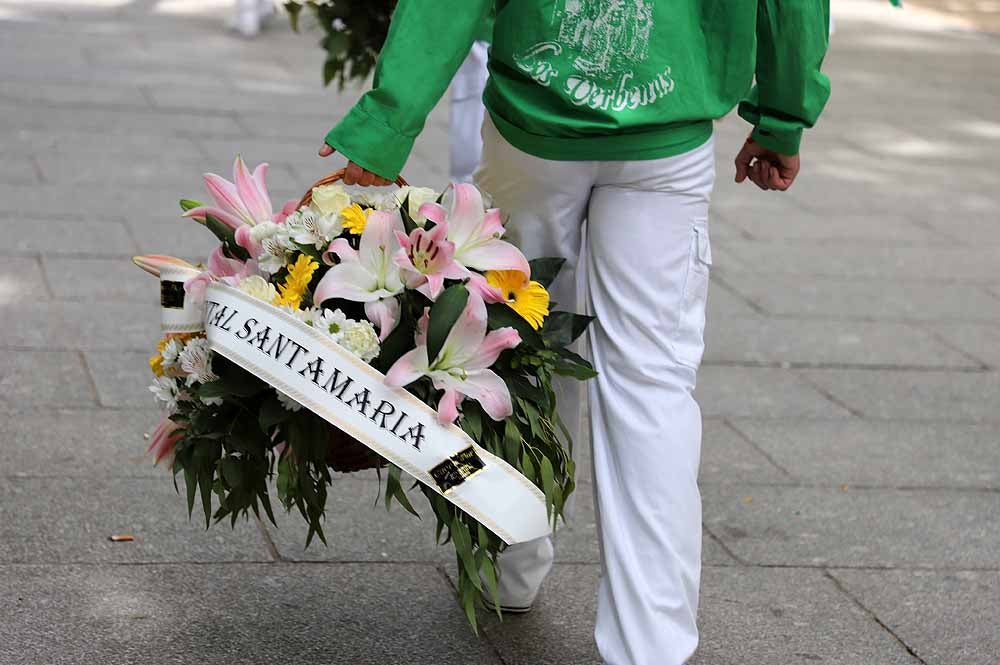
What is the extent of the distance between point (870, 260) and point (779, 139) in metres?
3.73

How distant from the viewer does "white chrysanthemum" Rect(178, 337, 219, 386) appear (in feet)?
8.33

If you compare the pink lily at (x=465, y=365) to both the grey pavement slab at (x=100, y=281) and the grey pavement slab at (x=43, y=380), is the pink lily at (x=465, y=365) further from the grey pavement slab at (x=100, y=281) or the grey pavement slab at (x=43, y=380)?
the grey pavement slab at (x=100, y=281)

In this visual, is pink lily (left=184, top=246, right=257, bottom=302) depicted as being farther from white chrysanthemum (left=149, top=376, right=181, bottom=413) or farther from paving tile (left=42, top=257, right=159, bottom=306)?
paving tile (left=42, top=257, right=159, bottom=306)

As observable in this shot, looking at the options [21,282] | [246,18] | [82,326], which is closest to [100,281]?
[21,282]

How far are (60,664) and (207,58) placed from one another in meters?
7.07

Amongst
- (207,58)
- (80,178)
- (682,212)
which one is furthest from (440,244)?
(207,58)

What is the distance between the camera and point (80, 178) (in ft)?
20.6

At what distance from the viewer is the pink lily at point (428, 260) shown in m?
2.43

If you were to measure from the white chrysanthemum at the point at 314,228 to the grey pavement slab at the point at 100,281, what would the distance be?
8.27 ft

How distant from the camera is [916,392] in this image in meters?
4.91

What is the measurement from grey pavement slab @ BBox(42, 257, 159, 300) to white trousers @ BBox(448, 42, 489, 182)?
1.11m

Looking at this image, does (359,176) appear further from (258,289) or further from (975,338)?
(975,338)

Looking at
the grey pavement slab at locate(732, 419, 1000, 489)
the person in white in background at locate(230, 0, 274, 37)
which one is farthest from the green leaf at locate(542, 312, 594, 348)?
the person in white in background at locate(230, 0, 274, 37)

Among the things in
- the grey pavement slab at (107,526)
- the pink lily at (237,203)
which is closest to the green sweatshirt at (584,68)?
the pink lily at (237,203)
